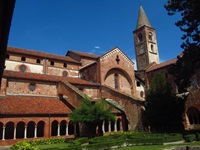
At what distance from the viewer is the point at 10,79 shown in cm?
2419

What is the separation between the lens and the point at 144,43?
6291cm

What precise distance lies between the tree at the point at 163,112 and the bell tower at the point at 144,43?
120ft

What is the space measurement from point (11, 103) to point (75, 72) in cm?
1531

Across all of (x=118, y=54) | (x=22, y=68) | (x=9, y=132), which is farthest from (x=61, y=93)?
(x=118, y=54)

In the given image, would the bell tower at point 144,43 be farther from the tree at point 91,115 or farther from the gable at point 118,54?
the tree at point 91,115

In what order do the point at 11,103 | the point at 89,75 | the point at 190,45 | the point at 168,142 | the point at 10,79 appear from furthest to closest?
1. the point at 89,75
2. the point at 10,79
3. the point at 11,103
4. the point at 190,45
5. the point at 168,142

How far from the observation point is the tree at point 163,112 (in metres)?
24.1

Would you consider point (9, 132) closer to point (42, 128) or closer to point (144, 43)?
point (42, 128)

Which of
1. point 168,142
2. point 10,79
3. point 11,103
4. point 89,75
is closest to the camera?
point 168,142

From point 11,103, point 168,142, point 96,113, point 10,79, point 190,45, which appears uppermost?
point 190,45

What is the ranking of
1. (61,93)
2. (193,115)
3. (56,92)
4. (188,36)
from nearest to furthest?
1. (188,36)
2. (61,93)
3. (56,92)
4. (193,115)

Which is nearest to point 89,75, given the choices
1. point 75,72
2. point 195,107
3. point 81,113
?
point 75,72

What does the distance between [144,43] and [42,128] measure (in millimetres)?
47913

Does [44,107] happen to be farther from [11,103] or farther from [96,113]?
[96,113]
